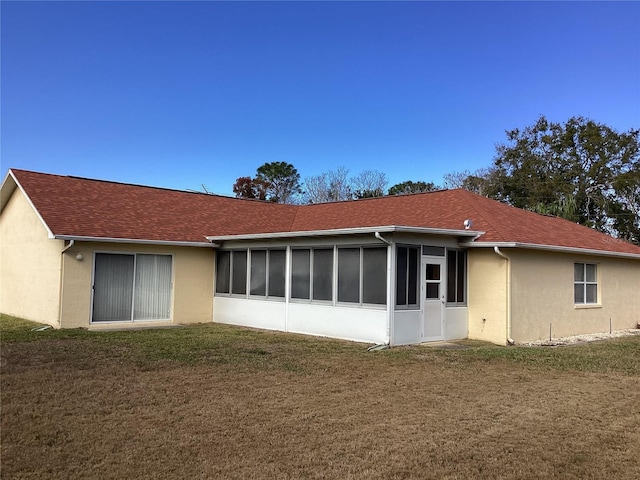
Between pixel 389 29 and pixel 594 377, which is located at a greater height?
pixel 389 29

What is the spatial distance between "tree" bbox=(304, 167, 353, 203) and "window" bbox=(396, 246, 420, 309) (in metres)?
30.8

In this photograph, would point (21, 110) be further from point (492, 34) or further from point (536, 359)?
point (536, 359)

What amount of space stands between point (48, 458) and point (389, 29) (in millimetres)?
15324

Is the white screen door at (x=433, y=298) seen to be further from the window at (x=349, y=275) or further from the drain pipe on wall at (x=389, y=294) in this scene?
the window at (x=349, y=275)

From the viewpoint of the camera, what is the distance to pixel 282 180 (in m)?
48.8

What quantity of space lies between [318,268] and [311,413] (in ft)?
24.2

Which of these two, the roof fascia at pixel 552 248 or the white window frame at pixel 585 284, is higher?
the roof fascia at pixel 552 248

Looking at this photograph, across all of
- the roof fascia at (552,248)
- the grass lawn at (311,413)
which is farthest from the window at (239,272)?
the roof fascia at (552,248)

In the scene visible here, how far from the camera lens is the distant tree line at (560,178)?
118ft

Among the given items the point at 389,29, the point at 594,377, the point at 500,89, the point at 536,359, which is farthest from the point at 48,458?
the point at 500,89

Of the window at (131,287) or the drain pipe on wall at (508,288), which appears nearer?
the drain pipe on wall at (508,288)

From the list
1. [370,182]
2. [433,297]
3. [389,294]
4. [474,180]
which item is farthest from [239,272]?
[474,180]

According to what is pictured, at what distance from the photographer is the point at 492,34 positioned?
1619cm

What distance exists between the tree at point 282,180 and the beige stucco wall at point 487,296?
118 ft
